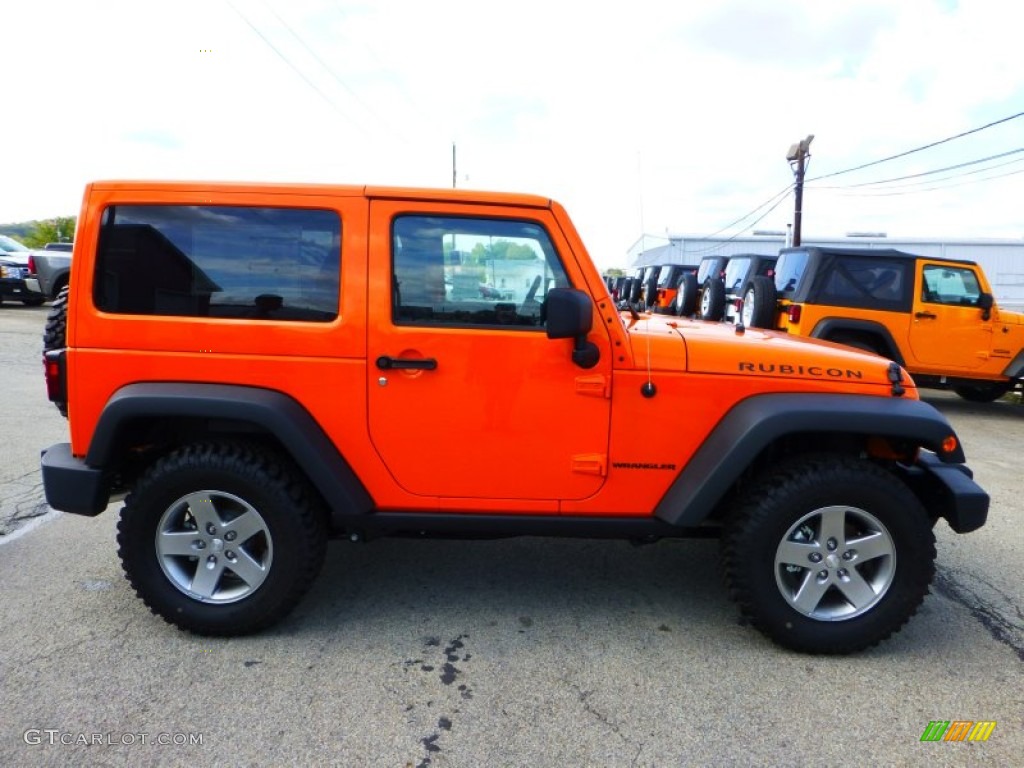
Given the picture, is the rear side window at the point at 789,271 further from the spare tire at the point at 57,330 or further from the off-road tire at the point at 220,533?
the spare tire at the point at 57,330

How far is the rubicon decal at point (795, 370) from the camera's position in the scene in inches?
122


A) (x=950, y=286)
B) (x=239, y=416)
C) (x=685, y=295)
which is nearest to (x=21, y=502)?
(x=239, y=416)

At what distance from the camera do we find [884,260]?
30.0 feet

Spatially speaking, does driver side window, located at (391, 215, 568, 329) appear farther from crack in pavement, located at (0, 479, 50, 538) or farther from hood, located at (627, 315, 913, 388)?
crack in pavement, located at (0, 479, 50, 538)

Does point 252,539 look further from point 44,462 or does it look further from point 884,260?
point 884,260

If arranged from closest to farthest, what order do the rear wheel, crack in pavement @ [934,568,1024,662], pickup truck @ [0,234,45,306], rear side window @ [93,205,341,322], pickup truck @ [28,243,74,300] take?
rear side window @ [93,205,341,322]
crack in pavement @ [934,568,1024,662]
the rear wheel
pickup truck @ [28,243,74,300]
pickup truck @ [0,234,45,306]

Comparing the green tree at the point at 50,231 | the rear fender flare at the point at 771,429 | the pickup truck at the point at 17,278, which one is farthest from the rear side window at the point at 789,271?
the green tree at the point at 50,231

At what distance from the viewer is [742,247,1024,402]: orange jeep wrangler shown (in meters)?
9.00

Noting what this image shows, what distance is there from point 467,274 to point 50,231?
50.9m

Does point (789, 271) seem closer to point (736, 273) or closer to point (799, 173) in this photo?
point (736, 273)

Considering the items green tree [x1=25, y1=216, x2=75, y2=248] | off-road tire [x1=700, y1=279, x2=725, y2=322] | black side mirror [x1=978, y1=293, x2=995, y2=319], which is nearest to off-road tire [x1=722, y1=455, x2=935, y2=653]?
off-road tire [x1=700, y1=279, x2=725, y2=322]

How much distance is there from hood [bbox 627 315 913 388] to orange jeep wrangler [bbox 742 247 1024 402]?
6.09 meters

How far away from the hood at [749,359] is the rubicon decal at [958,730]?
135 centimetres
